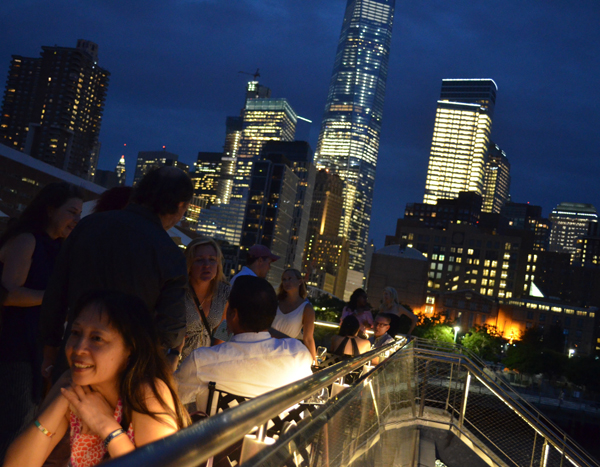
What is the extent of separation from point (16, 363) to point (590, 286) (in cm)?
16278

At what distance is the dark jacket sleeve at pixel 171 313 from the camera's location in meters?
3.01

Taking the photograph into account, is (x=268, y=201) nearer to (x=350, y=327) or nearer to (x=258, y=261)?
(x=350, y=327)

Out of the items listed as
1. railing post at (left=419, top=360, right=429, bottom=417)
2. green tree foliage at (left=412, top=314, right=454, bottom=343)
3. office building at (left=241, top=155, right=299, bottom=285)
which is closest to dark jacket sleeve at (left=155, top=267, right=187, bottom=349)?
railing post at (left=419, top=360, right=429, bottom=417)

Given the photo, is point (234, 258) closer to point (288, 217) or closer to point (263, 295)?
point (288, 217)

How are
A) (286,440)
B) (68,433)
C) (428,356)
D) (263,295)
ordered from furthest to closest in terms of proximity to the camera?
(428,356) → (263,295) → (68,433) → (286,440)

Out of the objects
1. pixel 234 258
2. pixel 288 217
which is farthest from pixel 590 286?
pixel 234 258

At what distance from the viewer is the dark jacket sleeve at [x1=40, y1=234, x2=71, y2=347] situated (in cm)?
294

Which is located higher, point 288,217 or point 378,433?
point 288,217

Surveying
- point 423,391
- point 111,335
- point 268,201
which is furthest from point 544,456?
point 268,201

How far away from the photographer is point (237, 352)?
3.27 metres

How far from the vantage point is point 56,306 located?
2.95 metres

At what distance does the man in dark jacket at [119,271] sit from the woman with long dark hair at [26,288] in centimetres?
25

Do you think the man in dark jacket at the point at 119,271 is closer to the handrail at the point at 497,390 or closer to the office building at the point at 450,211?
the handrail at the point at 497,390

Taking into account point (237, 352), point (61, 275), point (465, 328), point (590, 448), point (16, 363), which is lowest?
point (590, 448)
